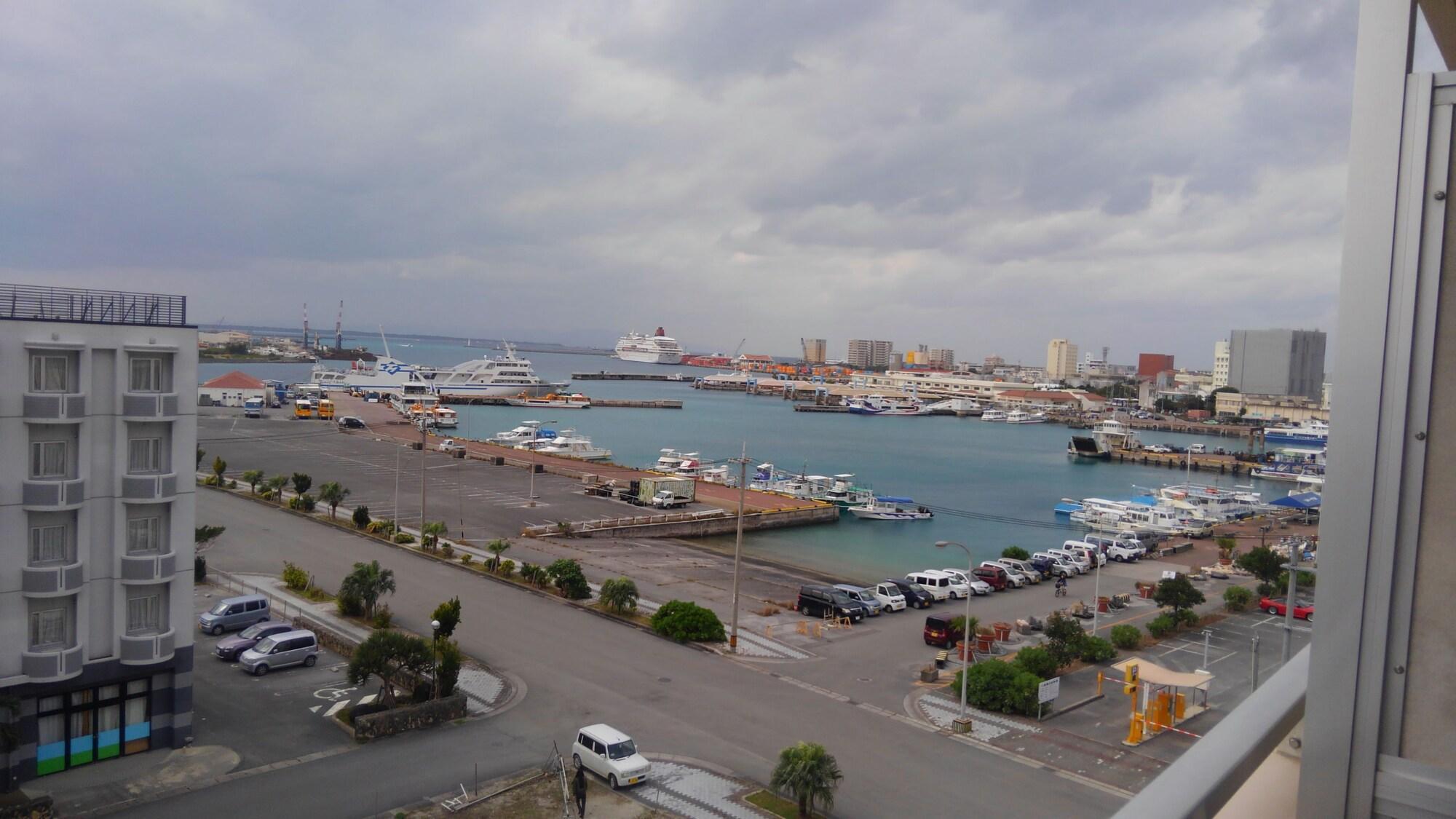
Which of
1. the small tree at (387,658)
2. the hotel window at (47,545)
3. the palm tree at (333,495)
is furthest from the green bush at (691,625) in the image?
the palm tree at (333,495)

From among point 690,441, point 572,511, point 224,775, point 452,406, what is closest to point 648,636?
point 224,775

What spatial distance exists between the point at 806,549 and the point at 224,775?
→ 39.8 feet

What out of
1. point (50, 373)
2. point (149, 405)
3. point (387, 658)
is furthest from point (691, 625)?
point (50, 373)

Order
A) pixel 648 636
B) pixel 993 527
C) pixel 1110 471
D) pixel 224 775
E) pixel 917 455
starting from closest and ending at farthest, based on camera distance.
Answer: pixel 224 775, pixel 648 636, pixel 993 527, pixel 1110 471, pixel 917 455

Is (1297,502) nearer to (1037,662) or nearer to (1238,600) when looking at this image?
(1238,600)

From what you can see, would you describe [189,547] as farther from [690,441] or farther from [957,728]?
[690,441]

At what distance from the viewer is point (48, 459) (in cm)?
546

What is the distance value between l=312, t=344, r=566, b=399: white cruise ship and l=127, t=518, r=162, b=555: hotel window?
4067cm

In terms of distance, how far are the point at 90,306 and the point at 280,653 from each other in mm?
3056

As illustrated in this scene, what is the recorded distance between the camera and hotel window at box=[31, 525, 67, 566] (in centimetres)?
536

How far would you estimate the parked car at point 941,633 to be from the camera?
8.91 metres

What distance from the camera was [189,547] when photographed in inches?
234

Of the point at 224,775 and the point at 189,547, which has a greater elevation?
the point at 189,547

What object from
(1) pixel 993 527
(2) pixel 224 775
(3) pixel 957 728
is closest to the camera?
(2) pixel 224 775
